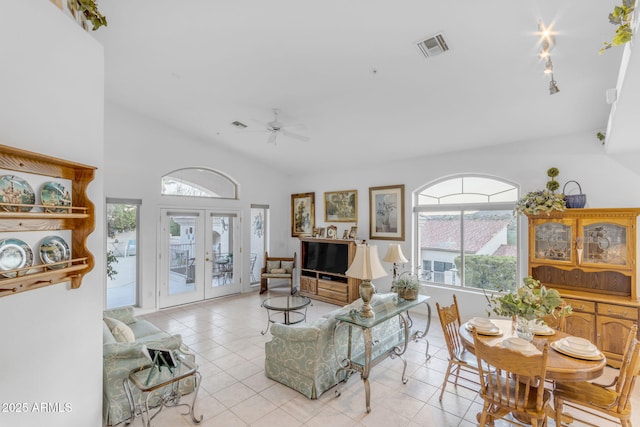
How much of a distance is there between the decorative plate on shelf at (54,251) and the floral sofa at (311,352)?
199 centimetres

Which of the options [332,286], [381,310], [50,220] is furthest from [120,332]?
[332,286]

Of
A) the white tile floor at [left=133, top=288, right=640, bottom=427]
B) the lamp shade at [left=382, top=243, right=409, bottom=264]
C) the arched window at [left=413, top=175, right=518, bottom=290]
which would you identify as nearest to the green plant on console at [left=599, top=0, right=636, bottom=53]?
the white tile floor at [left=133, top=288, right=640, bottom=427]

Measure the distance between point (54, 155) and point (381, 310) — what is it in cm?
311

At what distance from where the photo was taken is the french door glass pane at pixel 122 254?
5.50 m

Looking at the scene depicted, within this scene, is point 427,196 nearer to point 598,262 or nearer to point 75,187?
point 598,262

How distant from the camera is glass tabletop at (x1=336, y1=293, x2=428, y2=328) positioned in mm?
2973

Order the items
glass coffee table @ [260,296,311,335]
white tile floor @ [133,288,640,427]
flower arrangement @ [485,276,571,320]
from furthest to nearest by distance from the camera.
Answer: glass coffee table @ [260,296,311,335] < white tile floor @ [133,288,640,427] < flower arrangement @ [485,276,571,320]

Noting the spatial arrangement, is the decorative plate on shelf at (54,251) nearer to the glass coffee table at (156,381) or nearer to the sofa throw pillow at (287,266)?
the glass coffee table at (156,381)

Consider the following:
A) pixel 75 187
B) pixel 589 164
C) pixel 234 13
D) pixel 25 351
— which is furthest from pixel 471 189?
pixel 25 351

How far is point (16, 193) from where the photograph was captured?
1611 mm

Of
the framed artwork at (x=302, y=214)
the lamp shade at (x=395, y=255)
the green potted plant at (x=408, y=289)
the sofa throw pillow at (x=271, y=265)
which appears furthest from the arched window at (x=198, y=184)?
the green potted plant at (x=408, y=289)

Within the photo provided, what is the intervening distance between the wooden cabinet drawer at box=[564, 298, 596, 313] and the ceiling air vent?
135 inches

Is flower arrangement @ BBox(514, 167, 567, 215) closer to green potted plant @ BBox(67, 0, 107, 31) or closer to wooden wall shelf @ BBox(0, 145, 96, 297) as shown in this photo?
wooden wall shelf @ BBox(0, 145, 96, 297)

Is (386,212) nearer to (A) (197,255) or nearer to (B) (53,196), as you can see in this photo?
(A) (197,255)
